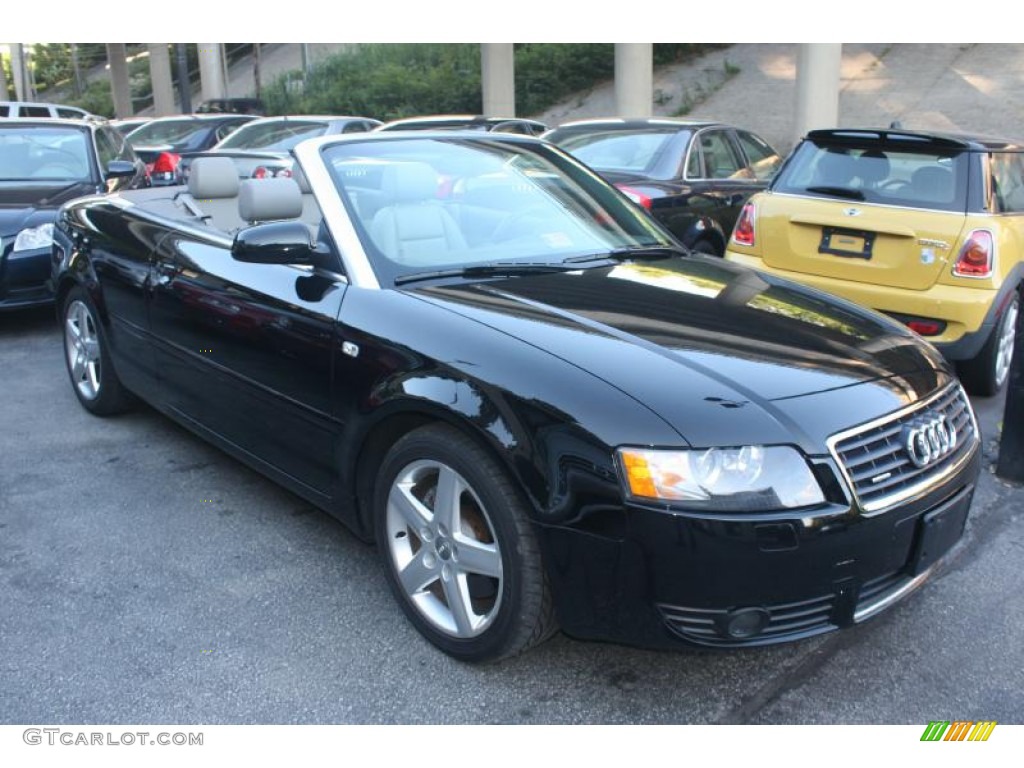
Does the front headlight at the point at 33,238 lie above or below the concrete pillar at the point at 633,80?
below

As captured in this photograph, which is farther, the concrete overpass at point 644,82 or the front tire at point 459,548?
the concrete overpass at point 644,82

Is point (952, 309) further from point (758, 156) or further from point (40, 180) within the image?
point (40, 180)

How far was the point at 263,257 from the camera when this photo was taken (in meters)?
3.35

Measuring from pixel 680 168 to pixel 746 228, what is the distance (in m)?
1.57

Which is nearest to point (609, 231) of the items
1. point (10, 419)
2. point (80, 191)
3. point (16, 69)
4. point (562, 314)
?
point (562, 314)

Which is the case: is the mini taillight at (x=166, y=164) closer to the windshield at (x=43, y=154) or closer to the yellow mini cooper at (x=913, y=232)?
the windshield at (x=43, y=154)

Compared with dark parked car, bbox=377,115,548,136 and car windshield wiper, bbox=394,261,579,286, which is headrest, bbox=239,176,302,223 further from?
dark parked car, bbox=377,115,548,136

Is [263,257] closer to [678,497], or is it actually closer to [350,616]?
[350,616]

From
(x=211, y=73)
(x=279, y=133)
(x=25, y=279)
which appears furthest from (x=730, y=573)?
(x=211, y=73)

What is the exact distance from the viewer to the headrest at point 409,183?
3.59 metres

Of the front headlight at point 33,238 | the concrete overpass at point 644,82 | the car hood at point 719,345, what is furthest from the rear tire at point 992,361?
the concrete overpass at point 644,82

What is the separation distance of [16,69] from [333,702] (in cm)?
4670

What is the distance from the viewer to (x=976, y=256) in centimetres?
535

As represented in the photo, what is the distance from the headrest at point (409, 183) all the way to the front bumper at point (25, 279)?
14.2 ft
